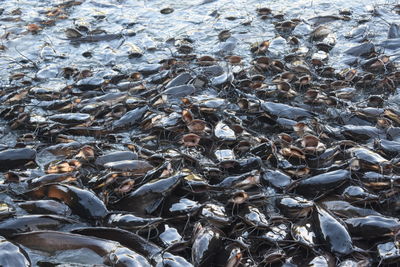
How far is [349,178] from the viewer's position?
11.2 ft

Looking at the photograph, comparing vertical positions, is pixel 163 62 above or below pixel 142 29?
above

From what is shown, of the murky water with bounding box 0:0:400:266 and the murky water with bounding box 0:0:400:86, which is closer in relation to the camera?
the murky water with bounding box 0:0:400:266

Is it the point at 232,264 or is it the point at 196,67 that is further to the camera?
the point at 196,67

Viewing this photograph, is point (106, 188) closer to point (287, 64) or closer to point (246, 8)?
point (287, 64)

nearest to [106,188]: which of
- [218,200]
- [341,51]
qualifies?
[218,200]

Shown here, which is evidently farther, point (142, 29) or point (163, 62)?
point (142, 29)

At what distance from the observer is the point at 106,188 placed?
11.3ft

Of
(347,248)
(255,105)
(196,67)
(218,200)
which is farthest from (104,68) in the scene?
(347,248)

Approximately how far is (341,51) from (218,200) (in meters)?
3.42

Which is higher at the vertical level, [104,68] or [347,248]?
[347,248]

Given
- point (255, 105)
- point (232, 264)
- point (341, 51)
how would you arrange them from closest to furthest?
point (232, 264) → point (255, 105) → point (341, 51)

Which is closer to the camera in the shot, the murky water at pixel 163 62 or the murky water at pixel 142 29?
the murky water at pixel 163 62

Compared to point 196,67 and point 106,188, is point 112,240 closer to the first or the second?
point 106,188

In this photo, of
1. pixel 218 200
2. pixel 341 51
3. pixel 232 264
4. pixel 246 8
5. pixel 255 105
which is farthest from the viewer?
pixel 246 8
